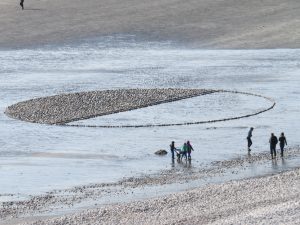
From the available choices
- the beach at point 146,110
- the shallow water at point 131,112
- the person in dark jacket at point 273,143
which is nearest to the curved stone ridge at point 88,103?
the beach at point 146,110

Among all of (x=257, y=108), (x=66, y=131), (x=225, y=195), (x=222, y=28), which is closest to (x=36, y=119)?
(x=66, y=131)

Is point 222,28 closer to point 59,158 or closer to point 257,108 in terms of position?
point 257,108

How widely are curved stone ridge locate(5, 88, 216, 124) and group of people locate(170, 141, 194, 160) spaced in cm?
819

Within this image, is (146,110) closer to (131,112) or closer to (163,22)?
(131,112)

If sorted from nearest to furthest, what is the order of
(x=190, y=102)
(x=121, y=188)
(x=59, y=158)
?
(x=121, y=188), (x=59, y=158), (x=190, y=102)

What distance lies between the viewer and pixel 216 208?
24.9 meters

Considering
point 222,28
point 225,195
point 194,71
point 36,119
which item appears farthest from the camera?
point 222,28

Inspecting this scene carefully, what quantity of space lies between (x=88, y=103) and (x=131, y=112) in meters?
2.67

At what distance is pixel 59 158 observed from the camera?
Result: 3278 cm

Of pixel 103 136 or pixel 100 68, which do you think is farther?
pixel 100 68

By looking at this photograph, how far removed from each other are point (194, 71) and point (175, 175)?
2458cm

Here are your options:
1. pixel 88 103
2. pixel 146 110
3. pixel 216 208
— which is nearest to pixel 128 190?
pixel 216 208

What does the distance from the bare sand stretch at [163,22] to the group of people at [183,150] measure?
30.6 m

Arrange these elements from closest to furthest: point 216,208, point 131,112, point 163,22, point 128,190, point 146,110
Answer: point 216,208
point 128,190
point 131,112
point 146,110
point 163,22
